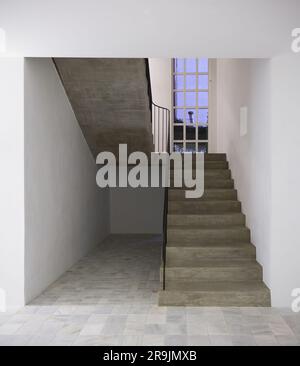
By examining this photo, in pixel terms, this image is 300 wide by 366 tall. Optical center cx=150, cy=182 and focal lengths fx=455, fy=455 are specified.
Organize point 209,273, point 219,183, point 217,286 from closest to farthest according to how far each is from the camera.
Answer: point 217,286
point 209,273
point 219,183

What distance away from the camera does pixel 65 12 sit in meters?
4.27

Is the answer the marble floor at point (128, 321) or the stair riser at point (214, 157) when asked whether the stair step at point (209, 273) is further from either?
the stair riser at point (214, 157)

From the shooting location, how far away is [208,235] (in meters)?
5.98

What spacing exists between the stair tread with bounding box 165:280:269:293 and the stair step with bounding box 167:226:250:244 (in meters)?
0.90

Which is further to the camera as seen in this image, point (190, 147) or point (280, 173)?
point (190, 147)

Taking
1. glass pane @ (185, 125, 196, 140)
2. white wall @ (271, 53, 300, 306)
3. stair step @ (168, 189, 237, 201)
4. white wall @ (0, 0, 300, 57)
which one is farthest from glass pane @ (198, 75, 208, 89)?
white wall @ (0, 0, 300, 57)

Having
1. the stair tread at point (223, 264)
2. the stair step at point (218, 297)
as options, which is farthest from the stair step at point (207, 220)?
the stair step at point (218, 297)

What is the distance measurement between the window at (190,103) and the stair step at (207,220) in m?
5.30

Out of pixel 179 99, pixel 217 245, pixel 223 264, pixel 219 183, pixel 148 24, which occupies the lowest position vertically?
pixel 223 264

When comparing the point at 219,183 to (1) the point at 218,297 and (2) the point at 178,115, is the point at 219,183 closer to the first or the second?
(1) the point at 218,297

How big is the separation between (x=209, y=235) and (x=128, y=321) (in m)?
2.12

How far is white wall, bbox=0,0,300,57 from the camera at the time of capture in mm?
4234

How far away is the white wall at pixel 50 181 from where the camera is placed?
16.1ft

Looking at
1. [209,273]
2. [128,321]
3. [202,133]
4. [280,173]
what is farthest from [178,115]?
[128,321]
